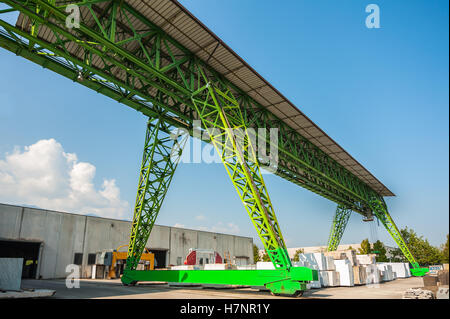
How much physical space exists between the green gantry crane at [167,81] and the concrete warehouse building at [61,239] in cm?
1246

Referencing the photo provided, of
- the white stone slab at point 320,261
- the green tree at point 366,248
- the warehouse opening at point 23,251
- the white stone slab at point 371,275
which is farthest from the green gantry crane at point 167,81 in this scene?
the green tree at point 366,248

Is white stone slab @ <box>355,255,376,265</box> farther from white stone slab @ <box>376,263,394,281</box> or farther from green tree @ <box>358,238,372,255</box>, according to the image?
green tree @ <box>358,238,372,255</box>

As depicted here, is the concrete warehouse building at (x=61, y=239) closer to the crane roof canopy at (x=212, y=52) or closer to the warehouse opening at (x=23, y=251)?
the warehouse opening at (x=23, y=251)

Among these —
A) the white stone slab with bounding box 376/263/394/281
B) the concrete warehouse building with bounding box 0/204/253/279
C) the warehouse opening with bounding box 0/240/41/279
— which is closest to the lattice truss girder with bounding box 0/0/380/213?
the white stone slab with bounding box 376/263/394/281

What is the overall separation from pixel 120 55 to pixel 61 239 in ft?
64.6

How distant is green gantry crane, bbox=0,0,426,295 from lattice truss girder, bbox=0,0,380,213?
39 mm

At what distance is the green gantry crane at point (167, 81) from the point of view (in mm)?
10352

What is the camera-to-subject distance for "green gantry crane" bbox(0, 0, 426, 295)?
1035 centimetres

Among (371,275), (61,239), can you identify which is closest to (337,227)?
(371,275)

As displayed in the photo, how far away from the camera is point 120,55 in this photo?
36.3 feet
